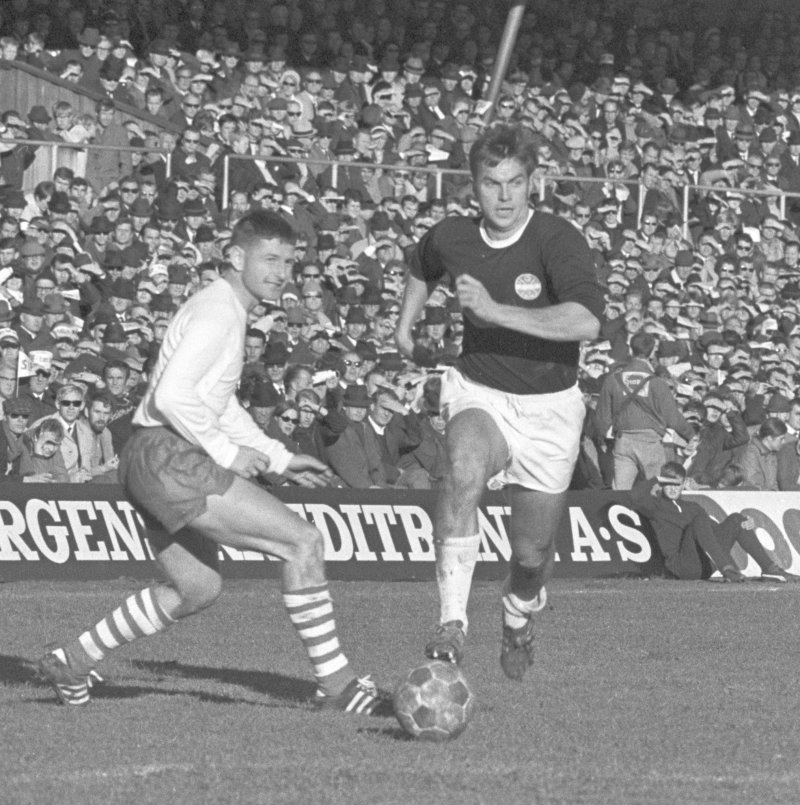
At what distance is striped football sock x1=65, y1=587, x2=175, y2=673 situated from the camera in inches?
292

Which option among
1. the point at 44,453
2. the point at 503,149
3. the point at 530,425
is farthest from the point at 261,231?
the point at 44,453

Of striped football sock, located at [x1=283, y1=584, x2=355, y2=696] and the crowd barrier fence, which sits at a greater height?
striped football sock, located at [x1=283, y1=584, x2=355, y2=696]

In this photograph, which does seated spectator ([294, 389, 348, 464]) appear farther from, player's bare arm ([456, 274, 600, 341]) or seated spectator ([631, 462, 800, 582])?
player's bare arm ([456, 274, 600, 341])

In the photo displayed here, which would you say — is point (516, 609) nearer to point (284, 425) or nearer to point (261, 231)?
point (261, 231)

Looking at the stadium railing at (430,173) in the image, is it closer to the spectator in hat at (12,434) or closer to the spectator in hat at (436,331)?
the spectator in hat at (436,331)

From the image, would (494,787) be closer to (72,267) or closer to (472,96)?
(72,267)

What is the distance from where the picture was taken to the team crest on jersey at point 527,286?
8.15 meters

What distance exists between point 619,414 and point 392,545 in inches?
131

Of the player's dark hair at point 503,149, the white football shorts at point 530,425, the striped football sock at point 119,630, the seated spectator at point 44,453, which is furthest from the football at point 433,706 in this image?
the seated spectator at point 44,453

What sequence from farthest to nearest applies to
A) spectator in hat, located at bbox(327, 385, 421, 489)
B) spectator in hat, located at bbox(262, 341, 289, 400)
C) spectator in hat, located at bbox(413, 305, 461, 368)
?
spectator in hat, located at bbox(413, 305, 461, 368)
spectator in hat, located at bbox(262, 341, 289, 400)
spectator in hat, located at bbox(327, 385, 421, 489)

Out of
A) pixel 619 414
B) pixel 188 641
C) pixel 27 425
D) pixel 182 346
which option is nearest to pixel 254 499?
pixel 182 346

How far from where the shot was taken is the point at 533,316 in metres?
7.77

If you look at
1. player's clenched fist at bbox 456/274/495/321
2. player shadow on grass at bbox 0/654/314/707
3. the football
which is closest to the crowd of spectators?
player shadow on grass at bbox 0/654/314/707

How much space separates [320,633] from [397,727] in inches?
18.5
